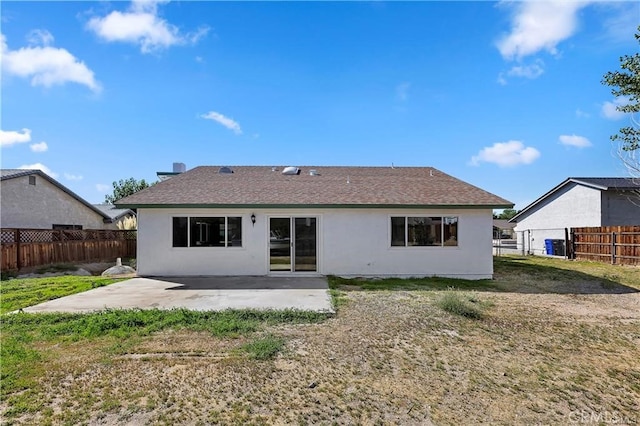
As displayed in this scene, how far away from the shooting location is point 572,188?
73.2ft

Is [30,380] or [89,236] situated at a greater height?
[89,236]

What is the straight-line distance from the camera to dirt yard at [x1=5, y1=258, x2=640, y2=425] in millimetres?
3191

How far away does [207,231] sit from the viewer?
441 inches

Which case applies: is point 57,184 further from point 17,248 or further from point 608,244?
point 608,244

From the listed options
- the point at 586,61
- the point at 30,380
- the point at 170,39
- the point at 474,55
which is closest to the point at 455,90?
the point at 474,55

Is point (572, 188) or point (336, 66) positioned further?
point (572, 188)

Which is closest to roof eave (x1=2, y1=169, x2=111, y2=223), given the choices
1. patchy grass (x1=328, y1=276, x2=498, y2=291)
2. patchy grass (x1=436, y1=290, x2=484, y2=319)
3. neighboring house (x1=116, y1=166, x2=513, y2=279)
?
neighboring house (x1=116, y1=166, x2=513, y2=279)

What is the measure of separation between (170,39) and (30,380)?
9.99m

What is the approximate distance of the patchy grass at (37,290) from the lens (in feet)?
24.0

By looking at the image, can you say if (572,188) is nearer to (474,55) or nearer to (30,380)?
(474,55)

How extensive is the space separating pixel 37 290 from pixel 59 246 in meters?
7.49

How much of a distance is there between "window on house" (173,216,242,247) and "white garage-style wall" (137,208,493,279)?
17 cm

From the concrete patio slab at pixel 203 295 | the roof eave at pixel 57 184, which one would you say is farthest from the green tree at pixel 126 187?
the concrete patio slab at pixel 203 295

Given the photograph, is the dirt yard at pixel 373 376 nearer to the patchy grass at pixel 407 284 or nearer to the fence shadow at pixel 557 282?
the patchy grass at pixel 407 284
